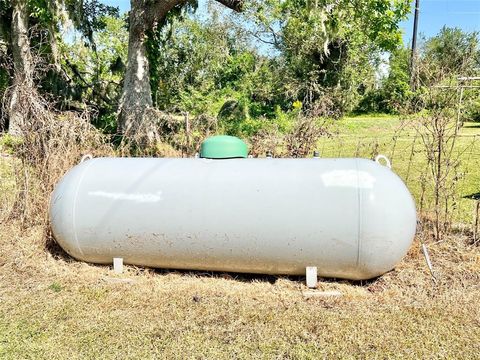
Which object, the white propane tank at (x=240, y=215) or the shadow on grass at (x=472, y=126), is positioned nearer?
the white propane tank at (x=240, y=215)

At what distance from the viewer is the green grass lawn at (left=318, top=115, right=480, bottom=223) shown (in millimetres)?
5629

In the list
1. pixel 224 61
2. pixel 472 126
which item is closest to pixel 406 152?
pixel 472 126

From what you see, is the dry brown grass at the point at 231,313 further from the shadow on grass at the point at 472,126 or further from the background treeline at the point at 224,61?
the shadow on grass at the point at 472,126

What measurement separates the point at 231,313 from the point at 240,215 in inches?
31.2

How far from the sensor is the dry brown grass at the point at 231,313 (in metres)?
2.91

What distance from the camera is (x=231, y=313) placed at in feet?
11.0

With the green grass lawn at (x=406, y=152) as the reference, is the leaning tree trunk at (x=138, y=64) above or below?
above

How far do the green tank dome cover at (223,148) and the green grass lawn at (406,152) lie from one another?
6.04 ft

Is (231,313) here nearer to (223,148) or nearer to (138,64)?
(223,148)

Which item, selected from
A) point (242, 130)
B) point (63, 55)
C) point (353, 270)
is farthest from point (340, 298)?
point (63, 55)

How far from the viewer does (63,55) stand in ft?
44.0

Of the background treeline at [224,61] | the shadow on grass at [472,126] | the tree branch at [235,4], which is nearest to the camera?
the tree branch at [235,4]

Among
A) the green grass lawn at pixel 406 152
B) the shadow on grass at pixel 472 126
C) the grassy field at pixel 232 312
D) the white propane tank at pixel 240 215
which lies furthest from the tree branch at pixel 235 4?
the shadow on grass at pixel 472 126

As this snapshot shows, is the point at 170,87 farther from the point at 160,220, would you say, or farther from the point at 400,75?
the point at 400,75
